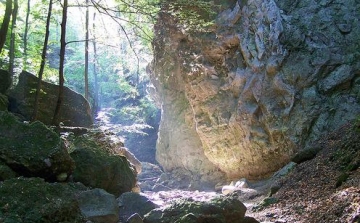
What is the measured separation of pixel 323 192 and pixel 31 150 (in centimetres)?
553

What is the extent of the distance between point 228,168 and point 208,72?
17.3ft

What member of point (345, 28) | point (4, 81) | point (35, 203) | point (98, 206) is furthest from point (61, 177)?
point (345, 28)

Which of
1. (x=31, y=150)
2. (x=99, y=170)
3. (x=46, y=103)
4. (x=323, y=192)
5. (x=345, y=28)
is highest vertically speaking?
(x=345, y=28)

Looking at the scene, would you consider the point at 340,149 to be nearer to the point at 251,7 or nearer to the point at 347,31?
the point at 347,31

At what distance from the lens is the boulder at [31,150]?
213 inches

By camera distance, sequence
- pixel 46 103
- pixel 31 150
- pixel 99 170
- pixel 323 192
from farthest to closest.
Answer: pixel 46 103 → pixel 99 170 → pixel 323 192 → pixel 31 150

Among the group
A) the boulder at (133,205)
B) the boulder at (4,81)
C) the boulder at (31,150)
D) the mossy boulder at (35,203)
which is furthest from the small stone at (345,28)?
the mossy boulder at (35,203)

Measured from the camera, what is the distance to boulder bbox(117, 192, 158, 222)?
20.6 feet

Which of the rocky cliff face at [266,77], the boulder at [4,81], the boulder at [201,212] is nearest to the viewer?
the boulder at [201,212]

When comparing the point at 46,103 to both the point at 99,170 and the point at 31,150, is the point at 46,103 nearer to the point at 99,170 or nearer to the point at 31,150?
the point at 99,170

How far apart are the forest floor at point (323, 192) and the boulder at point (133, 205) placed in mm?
748

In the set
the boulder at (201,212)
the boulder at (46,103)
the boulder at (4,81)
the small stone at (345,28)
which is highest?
the small stone at (345,28)

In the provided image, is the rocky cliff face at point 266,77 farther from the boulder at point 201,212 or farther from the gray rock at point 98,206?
the boulder at point 201,212

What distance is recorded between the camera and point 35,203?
396cm
